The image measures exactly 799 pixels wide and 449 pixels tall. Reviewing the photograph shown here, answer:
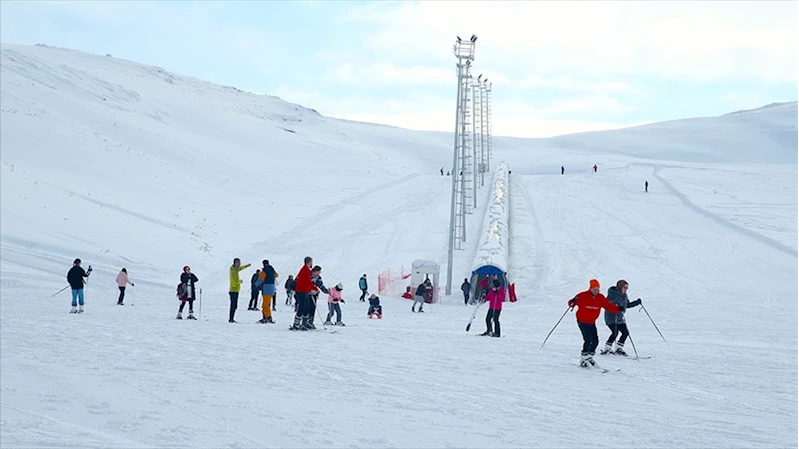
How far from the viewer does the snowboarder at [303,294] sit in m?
16.4

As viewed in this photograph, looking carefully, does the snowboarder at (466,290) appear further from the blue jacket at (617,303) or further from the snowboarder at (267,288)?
the blue jacket at (617,303)

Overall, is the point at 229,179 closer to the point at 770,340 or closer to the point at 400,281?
the point at 400,281

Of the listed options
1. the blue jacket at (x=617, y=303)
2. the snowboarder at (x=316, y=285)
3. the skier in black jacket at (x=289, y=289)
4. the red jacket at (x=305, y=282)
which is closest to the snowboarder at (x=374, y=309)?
the skier in black jacket at (x=289, y=289)

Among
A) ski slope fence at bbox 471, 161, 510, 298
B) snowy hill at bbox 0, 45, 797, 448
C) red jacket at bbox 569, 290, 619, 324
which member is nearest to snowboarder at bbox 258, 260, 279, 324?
snowy hill at bbox 0, 45, 797, 448

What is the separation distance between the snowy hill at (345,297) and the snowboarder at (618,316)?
449mm

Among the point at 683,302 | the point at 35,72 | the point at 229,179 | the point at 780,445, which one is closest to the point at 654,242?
the point at 683,302

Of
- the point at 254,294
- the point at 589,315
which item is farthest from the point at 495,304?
the point at 254,294

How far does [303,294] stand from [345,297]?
38.3ft

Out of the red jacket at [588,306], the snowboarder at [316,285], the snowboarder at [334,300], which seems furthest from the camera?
the snowboarder at [334,300]

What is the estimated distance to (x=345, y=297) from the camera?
92.9 feet

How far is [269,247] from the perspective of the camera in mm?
38281

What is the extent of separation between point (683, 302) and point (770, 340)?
8.32m

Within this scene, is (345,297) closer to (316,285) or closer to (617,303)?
(316,285)

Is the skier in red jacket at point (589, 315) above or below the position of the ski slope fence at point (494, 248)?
below
